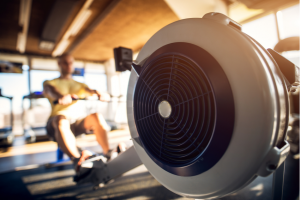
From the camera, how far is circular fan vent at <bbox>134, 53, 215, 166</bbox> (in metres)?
0.54

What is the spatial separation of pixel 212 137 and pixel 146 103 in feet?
1.02

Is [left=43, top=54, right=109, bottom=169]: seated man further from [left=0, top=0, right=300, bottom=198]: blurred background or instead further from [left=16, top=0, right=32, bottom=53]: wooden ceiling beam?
[left=16, top=0, right=32, bottom=53]: wooden ceiling beam

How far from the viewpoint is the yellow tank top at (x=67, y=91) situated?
1.56m

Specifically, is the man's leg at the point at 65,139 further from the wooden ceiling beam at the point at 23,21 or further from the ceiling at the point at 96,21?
the wooden ceiling beam at the point at 23,21

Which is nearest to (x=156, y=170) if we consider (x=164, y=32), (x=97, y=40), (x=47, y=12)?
(x=164, y=32)

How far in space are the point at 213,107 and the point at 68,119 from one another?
138cm

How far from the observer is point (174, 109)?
0.62 metres

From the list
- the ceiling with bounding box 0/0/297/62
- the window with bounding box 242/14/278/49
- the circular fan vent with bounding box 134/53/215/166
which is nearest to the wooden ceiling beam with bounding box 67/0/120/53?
the ceiling with bounding box 0/0/297/62

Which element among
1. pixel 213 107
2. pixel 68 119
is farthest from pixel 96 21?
pixel 213 107

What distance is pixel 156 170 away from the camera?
0.69m

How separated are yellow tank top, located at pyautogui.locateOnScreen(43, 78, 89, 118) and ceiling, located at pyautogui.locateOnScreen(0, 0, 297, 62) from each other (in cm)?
237

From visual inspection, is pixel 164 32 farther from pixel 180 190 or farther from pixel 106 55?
pixel 106 55

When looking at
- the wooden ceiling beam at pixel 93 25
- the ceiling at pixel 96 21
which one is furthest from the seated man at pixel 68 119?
the wooden ceiling beam at pixel 93 25

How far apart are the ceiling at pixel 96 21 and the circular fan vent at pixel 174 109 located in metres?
3.02
